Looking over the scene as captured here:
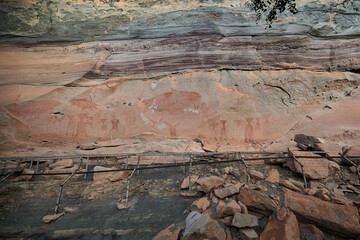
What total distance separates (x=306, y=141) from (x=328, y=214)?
3194 mm

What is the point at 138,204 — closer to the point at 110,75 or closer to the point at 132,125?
the point at 132,125

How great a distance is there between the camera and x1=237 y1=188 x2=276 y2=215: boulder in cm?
225

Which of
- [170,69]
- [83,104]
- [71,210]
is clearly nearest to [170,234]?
[71,210]

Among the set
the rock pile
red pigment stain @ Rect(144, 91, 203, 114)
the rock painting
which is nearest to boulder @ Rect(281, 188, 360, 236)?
→ the rock pile

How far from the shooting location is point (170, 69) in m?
6.54

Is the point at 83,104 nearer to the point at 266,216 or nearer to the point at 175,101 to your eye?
the point at 175,101

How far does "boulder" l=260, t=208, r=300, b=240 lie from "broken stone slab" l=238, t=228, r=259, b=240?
0.07m

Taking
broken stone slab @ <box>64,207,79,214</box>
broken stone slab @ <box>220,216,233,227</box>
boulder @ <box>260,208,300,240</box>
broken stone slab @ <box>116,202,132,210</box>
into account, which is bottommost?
broken stone slab @ <box>64,207,79,214</box>

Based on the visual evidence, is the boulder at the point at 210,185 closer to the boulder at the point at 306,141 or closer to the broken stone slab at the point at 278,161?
the broken stone slab at the point at 278,161

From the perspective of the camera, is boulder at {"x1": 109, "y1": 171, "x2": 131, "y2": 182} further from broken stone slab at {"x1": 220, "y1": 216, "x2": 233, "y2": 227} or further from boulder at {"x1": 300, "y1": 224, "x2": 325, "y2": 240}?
boulder at {"x1": 300, "y1": 224, "x2": 325, "y2": 240}

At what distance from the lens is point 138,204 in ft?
10.5

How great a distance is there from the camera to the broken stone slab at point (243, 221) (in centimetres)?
201

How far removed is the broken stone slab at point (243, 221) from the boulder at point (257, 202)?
0.28 m

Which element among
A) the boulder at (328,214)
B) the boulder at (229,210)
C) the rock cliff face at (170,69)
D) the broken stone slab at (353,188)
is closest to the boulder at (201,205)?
the boulder at (229,210)
